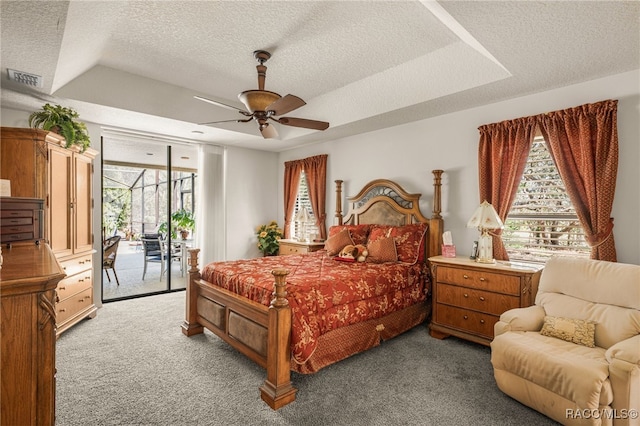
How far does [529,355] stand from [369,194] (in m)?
3.01

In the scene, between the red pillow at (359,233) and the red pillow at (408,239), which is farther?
the red pillow at (359,233)

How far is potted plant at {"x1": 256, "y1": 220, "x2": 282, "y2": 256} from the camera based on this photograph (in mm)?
6090

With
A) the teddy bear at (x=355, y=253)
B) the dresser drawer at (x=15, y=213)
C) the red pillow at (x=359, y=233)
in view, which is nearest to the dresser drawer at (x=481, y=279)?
the teddy bear at (x=355, y=253)

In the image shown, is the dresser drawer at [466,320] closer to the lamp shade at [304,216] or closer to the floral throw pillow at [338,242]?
the floral throw pillow at [338,242]

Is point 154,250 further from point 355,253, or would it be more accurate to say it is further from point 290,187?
point 355,253

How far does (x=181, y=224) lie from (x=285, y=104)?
4.26 meters

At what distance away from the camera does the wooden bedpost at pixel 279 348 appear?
2.31 metres

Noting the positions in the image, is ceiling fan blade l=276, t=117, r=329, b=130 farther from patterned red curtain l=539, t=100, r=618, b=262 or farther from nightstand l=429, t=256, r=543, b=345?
patterned red curtain l=539, t=100, r=618, b=262

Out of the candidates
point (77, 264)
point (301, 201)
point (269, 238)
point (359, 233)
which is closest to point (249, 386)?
point (359, 233)

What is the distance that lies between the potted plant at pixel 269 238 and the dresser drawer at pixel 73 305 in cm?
277

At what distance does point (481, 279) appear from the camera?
314 centimetres

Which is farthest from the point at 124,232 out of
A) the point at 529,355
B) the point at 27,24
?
the point at 529,355

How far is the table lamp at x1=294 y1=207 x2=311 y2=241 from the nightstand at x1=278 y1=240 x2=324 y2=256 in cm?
25

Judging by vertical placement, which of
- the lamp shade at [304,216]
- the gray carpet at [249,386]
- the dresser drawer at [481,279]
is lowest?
the gray carpet at [249,386]
